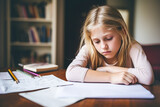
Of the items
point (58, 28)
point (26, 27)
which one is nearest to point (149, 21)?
point (58, 28)

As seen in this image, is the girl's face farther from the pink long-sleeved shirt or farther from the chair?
the chair

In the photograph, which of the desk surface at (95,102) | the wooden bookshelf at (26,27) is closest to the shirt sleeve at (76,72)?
the desk surface at (95,102)

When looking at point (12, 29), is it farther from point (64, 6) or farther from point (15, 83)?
point (15, 83)

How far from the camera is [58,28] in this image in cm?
312

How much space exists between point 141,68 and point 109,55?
0.65 feet

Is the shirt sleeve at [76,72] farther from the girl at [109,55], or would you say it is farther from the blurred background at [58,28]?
the blurred background at [58,28]

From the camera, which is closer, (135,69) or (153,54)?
(135,69)

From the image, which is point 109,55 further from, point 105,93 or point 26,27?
point 26,27

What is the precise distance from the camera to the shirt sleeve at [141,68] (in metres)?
0.75

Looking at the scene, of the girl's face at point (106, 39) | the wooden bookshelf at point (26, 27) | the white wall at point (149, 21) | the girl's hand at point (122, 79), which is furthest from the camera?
the white wall at point (149, 21)

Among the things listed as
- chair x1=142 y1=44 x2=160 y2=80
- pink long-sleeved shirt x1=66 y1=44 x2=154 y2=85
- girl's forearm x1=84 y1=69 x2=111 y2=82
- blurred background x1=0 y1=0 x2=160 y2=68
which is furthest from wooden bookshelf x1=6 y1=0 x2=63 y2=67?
girl's forearm x1=84 y1=69 x2=111 y2=82

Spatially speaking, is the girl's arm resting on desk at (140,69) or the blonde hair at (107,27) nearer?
the girl's arm resting on desk at (140,69)

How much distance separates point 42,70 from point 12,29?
6.15 ft

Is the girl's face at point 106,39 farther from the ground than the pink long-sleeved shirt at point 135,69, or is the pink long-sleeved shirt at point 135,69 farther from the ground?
the girl's face at point 106,39
